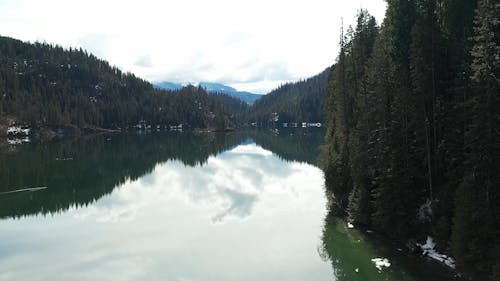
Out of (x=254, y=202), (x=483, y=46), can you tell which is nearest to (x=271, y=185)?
(x=254, y=202)

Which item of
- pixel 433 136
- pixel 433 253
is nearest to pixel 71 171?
pixel 433 136

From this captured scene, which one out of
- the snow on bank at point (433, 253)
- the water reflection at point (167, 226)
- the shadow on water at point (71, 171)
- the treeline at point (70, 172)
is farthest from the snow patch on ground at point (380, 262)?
the shadow on water at point (71, 171)

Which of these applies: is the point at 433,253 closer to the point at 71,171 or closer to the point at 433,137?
the point at 433,137

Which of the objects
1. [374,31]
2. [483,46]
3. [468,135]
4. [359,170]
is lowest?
[359,170]

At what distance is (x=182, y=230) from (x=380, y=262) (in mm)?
21507

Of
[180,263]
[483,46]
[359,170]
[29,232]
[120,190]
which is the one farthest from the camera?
[120,190]

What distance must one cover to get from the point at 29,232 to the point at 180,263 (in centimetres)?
2188

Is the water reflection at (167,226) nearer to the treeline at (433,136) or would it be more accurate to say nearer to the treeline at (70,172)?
the treeline at (70,172)

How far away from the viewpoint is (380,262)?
35094mm

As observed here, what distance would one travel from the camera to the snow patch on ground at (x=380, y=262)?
1350 inches

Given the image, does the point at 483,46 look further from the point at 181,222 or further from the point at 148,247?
the point at 181,222

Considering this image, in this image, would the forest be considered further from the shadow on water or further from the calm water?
the shadow on water

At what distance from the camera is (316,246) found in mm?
40969

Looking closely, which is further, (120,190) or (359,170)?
(120,190)
